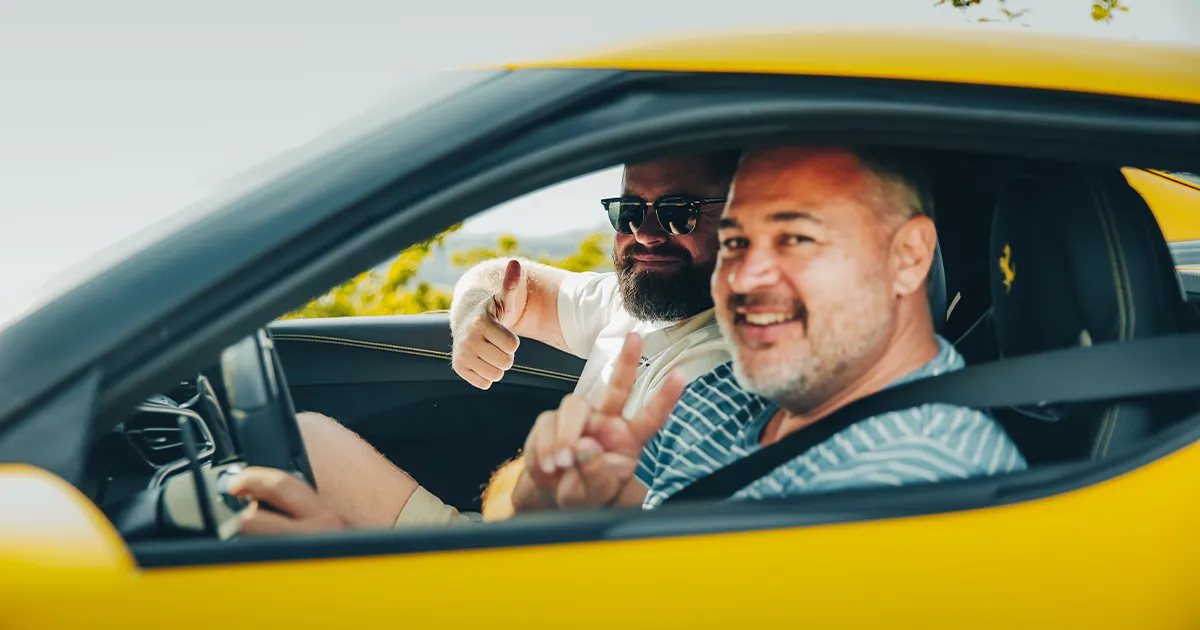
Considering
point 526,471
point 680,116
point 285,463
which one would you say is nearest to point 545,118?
point 680,116

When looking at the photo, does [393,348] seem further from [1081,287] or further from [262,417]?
[1081,287]

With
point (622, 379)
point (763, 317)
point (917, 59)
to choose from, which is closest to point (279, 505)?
point (622, 379)

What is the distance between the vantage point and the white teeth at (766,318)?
1.49 metres

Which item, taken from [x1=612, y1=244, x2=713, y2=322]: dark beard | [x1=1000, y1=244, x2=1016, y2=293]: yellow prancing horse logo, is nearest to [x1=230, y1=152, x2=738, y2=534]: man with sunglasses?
[x1=612, y1=244, x2=713, y2=322]: dark beard

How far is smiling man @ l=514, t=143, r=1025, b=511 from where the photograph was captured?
129 cm

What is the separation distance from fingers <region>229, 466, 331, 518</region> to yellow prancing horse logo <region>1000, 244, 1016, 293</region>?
3.60 ft

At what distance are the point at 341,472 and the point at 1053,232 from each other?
1.53 metres

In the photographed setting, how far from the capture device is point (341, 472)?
218 cm

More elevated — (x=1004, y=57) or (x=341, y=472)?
(x=1004, y=57)

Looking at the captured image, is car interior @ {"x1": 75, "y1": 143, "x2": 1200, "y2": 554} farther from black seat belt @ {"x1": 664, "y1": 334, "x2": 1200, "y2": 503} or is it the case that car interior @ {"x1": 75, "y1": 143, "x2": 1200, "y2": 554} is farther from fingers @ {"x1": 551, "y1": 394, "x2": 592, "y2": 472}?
fingers @ {"x1": 551, "y1": 394, "x2": 592, "y2": 472}

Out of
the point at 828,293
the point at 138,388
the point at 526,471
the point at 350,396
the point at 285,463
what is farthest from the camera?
the point at 350,396

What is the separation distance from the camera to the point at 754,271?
1524 mm

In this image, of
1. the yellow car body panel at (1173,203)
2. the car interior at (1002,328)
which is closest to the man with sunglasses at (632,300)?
the car interior at (1002,328)

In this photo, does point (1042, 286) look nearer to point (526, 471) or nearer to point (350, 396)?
point (526, 471)
